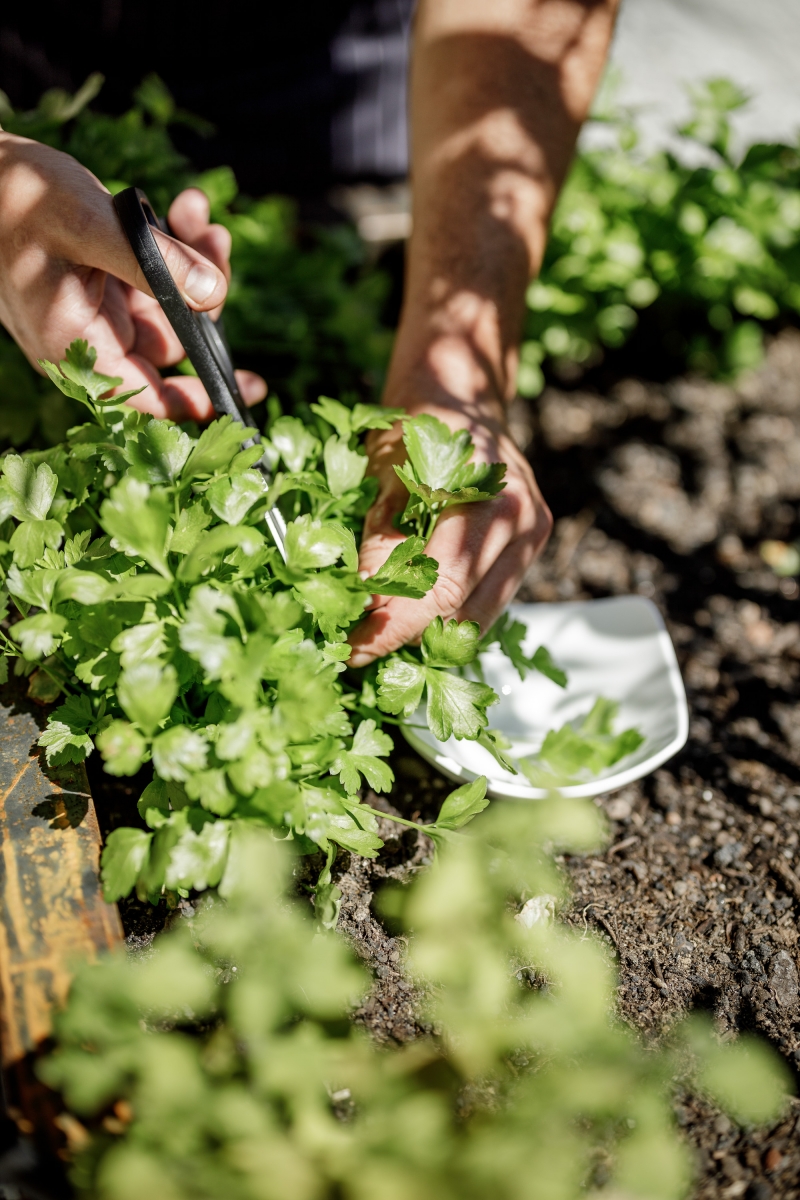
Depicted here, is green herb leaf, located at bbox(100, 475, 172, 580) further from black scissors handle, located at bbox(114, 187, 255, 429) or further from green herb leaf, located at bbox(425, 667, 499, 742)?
green herb leaf, located at bbox(425, 667, 499, 742)

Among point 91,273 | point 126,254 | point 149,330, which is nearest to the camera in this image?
point 126,254

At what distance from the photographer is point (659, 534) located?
92.6 inches

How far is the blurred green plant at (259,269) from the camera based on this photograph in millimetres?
1702

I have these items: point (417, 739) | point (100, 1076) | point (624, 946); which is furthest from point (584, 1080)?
point (417, 739)

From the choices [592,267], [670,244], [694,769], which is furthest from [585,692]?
[670,244]

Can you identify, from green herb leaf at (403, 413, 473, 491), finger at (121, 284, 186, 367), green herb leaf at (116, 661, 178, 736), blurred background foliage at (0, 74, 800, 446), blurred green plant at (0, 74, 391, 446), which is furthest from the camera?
blurred background foliage at (0, 74, 800, 446)

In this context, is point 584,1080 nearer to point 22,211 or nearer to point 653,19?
Answer: point 22,211

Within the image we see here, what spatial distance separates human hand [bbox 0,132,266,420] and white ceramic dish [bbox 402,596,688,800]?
30.1 inches

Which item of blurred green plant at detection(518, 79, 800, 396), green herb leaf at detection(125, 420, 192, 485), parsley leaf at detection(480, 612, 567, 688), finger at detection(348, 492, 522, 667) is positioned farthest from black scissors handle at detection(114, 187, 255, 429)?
blurred green plant at detection(518, 79, 800, 396)

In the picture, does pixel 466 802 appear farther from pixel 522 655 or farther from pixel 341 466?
pixel 341 466

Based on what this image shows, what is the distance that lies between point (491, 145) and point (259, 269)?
65cm

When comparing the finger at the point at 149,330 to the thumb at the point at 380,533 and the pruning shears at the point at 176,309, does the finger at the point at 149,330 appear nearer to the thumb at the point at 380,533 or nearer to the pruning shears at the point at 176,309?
the pruning shears at the point at 176,309

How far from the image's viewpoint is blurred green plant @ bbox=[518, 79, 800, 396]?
2443 millimetres

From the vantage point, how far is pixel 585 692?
1712 millimetres
